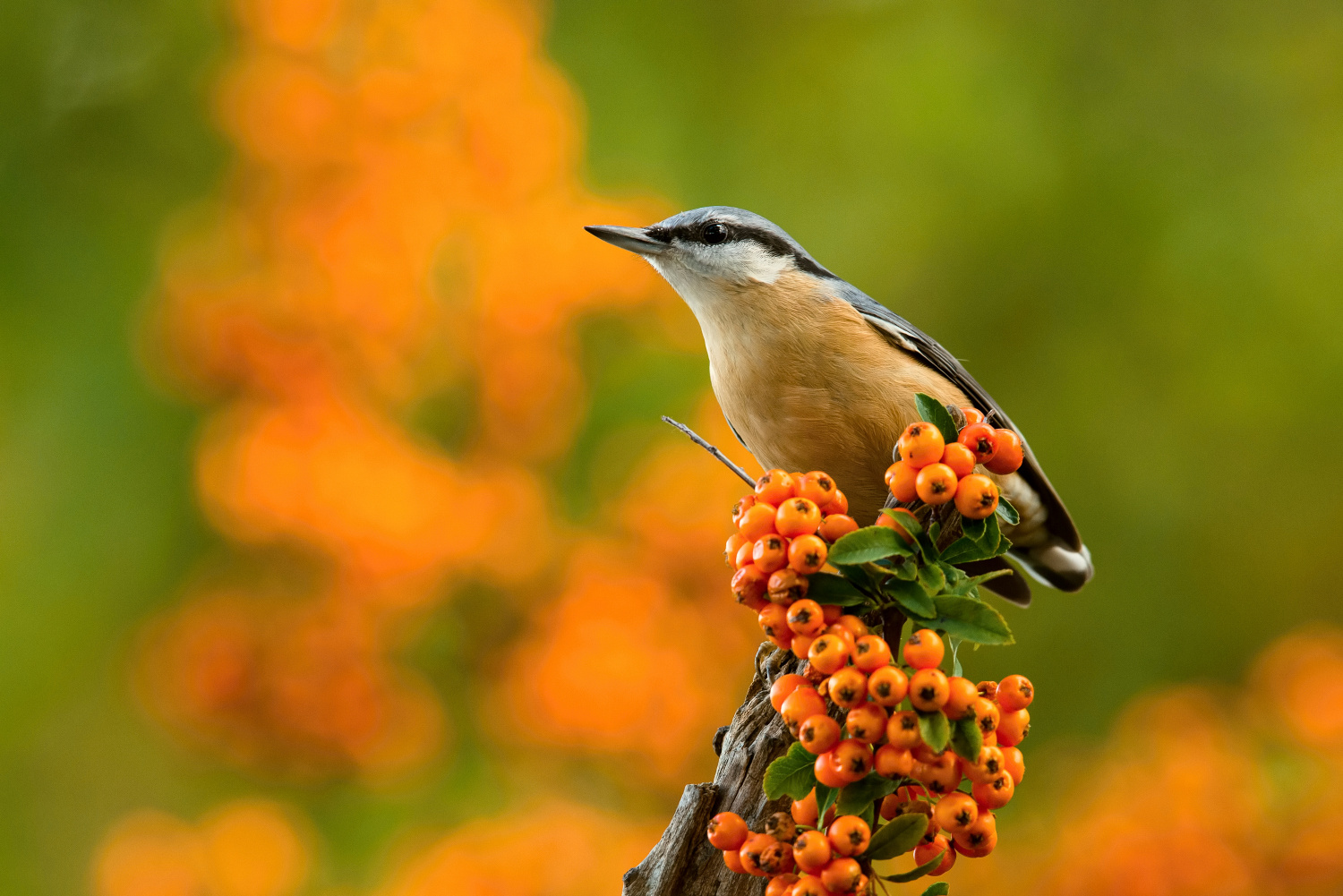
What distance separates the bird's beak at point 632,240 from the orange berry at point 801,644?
3.47 feet

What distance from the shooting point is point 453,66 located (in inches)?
130

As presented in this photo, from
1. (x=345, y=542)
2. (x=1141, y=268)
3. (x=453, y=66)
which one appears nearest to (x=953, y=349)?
(x=1141, y=268)

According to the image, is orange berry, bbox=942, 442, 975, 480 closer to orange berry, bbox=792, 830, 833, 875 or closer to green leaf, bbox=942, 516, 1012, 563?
green leaf, bbox=942, 516, 1012, 563

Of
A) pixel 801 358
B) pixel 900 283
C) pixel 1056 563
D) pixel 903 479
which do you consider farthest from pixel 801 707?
pixel 900 283

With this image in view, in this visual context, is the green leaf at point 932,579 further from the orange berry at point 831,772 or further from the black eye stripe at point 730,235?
the black eye stripe at point 730,235

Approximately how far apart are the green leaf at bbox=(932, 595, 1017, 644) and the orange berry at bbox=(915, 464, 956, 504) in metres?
0.10

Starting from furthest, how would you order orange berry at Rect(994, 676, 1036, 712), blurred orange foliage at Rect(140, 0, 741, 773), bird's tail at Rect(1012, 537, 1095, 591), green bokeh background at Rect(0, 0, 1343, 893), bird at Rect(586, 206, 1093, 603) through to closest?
1. green bokeh background at Rect(0, 0, 1343, 893)
2. blurred orange foliage at Rect(140, 0, 741, 773)
3. bird's tail at Rect(1012, 537, 1095, 591)
4. bird at Rect(586, 206, 1093, 603)
5. orange berry at Rect(994, 676, 1036, 712)

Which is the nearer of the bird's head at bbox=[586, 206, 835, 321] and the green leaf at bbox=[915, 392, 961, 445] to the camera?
the green leaf at bbox=[915, 392, 961, 445]

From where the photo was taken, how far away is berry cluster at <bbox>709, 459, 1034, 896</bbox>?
106 centimetres

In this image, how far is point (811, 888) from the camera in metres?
1.07

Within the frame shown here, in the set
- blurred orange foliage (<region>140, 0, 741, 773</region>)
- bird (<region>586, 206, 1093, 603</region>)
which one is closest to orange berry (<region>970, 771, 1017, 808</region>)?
bird (<region>586, 206, 1093, 603</region>)

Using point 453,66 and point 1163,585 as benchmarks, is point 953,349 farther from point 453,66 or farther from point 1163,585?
point 453,66

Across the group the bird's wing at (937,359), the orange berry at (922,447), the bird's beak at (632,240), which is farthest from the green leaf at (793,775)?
the bird's beak at (632,240)

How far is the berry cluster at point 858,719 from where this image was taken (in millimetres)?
1059
